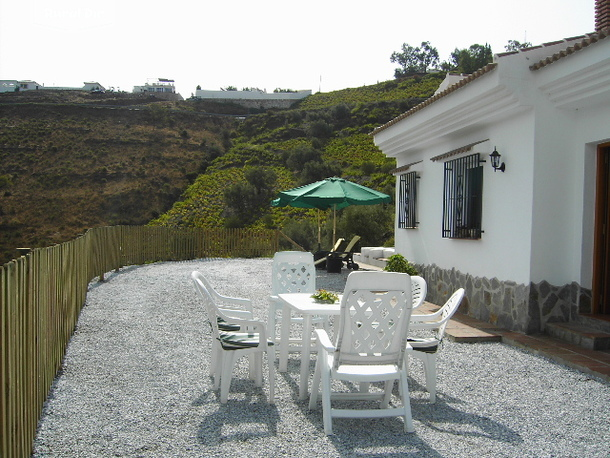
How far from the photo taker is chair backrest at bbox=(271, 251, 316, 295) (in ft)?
20.2

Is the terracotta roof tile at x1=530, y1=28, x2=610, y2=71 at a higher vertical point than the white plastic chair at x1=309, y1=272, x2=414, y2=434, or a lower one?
higher

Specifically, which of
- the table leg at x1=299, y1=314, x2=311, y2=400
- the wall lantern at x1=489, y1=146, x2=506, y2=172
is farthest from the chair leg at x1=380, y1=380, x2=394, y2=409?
the wall lantern at x1=489, y1=146, x2=506, y2=172

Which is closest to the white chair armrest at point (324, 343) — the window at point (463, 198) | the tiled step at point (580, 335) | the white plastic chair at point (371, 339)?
the white plastic chair at point (371, 339)

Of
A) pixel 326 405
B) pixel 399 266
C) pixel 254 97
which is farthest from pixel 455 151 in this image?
pixel 254 97

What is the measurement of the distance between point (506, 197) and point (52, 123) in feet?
167

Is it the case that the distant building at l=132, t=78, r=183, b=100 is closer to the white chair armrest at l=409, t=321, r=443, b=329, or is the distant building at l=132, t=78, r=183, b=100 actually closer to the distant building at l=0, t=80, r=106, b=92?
the distant building at l=0, t=80, r=106, b=92

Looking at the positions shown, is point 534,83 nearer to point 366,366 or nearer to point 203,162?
point 366,366

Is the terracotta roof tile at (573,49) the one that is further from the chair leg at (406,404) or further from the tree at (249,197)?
the tree at (249,197)

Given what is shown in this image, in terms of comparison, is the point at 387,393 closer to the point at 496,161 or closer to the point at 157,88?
the point at 496,161

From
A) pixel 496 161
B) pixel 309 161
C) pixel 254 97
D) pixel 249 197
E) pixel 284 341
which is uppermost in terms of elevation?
pixel 254 97

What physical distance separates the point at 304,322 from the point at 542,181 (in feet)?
12.1

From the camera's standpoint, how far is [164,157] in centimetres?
4625

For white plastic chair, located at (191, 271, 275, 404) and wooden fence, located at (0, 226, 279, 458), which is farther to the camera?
white plastic chair, located at (191, 271, 275, 404)

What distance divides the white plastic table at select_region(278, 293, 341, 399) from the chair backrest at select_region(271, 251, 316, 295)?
2.97ft
